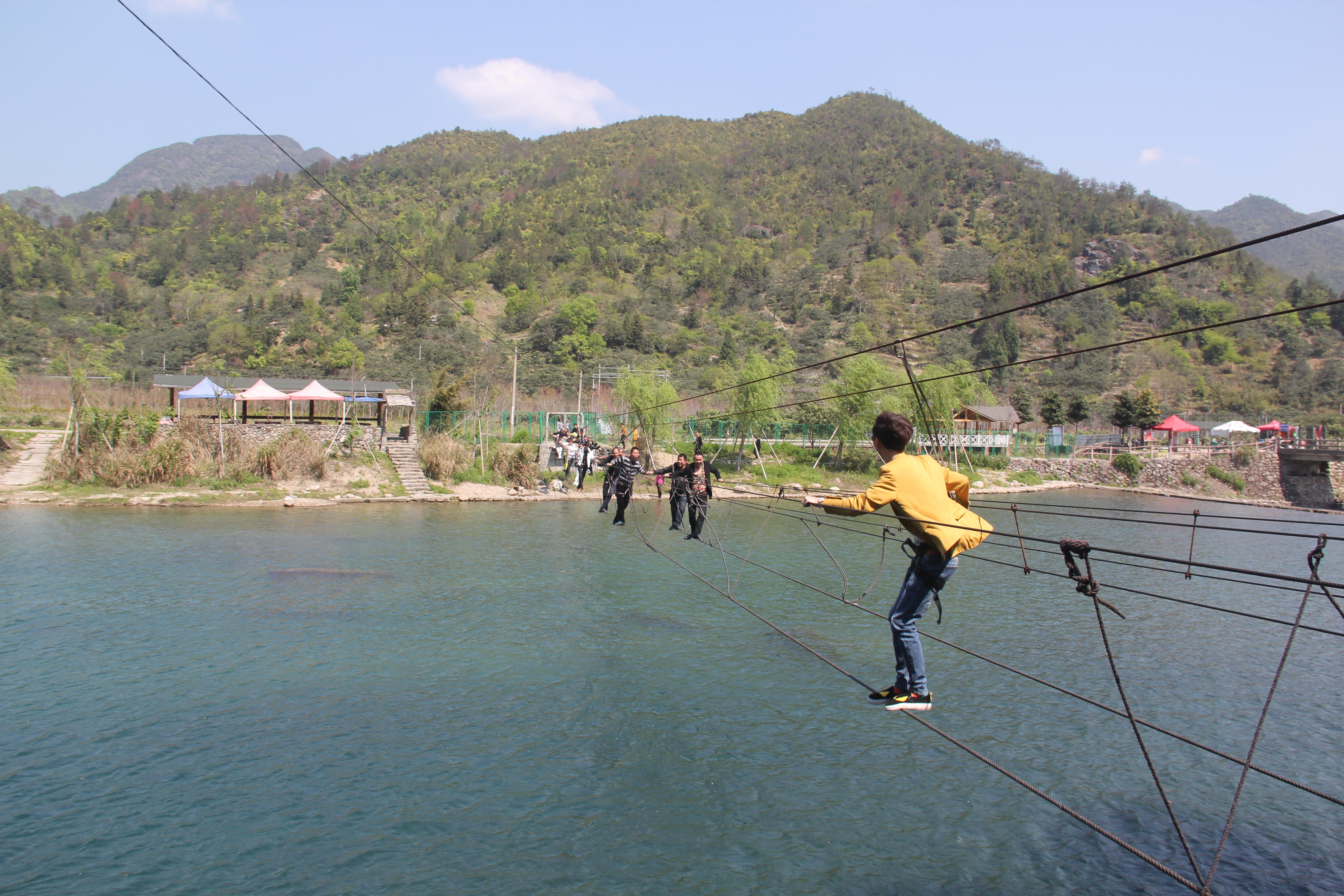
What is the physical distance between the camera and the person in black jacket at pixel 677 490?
15.9 metres

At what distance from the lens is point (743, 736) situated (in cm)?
891

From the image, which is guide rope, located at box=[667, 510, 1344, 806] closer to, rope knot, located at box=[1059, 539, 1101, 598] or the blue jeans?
rope knot, located at box=[1059, 539, 1101, 598]

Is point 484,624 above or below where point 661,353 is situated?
below

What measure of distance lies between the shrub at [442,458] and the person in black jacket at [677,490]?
1522cm

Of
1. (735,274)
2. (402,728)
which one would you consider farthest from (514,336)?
(402,728)

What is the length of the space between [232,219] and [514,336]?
49.4 meters

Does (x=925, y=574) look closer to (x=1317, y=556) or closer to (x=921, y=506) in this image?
(x=921, y=506)

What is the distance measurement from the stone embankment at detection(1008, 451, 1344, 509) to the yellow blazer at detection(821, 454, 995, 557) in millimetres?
42247

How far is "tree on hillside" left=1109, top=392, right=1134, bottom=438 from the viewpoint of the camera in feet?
161

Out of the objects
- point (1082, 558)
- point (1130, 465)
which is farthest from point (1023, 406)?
point (1082, 558)

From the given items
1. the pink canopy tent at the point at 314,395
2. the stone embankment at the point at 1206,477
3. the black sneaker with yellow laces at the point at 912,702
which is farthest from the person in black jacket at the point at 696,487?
the stone embankment at the point at 1206,477

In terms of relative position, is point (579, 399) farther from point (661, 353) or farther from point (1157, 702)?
point (661, 353)

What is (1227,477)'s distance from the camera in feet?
143

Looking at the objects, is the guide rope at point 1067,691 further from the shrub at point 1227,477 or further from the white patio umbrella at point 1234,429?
the white patio umbrella at point 1234,429
